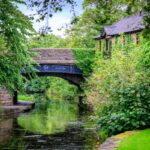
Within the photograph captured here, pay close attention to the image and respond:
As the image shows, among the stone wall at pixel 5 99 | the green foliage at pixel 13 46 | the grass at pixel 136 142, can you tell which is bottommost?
the grass at pixel 136 142

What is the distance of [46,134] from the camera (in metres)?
30.8

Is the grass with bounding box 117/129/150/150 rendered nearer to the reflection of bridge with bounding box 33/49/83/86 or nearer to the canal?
the canal

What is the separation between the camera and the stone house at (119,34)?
47.1m

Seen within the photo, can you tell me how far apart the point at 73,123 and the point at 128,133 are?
51.8ft

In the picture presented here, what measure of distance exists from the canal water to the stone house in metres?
12.6

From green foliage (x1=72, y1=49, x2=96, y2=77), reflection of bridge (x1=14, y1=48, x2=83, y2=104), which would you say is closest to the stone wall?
reflection of bridge (x1=14, y1=48, x2=83, y2=104)

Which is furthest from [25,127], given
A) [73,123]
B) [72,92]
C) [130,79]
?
[72,92]

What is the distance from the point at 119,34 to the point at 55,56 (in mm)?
10909

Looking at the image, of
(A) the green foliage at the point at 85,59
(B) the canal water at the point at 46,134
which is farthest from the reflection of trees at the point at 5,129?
(A) the green foliage at the point at 85,59

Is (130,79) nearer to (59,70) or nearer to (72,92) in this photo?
(59,70)

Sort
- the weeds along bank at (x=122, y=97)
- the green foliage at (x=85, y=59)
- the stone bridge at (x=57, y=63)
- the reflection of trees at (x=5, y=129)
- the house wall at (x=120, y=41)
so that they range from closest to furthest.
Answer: the weeds along bank at (x=122, y=97) → the reflection of trees at (x=5, y=129) → the house wall at (x=120, y=41) → the green foliage at (x=85, y=59) → the stone bridge at (x=57, y=63)

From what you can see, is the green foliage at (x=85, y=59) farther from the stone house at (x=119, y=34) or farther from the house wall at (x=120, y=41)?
the stone house at (x=119, y=34)

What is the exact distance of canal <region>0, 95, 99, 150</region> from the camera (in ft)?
83.0

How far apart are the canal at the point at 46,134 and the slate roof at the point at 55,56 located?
14764mm
